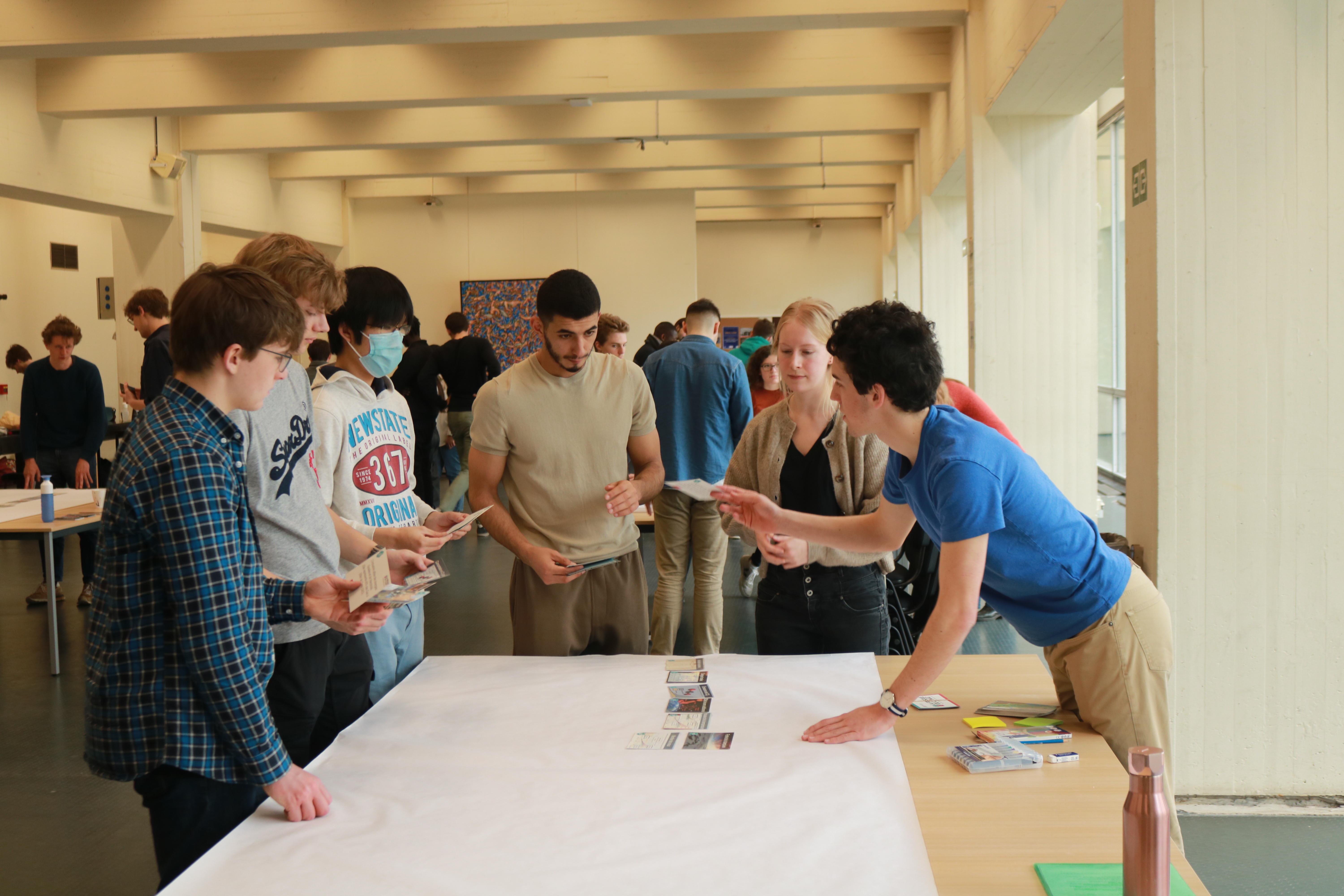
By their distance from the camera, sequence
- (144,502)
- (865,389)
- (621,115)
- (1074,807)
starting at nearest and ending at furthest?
(144,502), (1074,807), (865,389), (621,115)

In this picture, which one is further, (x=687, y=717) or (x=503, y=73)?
(x=503, y=73)

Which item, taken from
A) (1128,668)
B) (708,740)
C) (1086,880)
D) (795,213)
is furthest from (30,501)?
(795,213)

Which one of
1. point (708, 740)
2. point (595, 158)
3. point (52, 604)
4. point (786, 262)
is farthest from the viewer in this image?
point (786, 262)

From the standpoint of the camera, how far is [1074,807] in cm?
176

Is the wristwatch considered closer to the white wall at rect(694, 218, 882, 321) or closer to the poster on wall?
the poster on wall

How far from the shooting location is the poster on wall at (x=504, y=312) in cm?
1400

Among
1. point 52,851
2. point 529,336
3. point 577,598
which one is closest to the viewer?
point 577,598

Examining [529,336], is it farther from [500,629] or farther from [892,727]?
[892,727]

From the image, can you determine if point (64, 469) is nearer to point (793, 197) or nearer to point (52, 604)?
point (52, 604)

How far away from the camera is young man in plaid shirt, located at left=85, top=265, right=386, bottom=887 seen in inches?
61.3

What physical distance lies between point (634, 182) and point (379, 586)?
12.4m

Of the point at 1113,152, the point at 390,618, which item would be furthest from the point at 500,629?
the point at 1113,152

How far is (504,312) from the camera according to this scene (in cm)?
1408

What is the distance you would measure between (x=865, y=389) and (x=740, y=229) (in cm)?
1699
